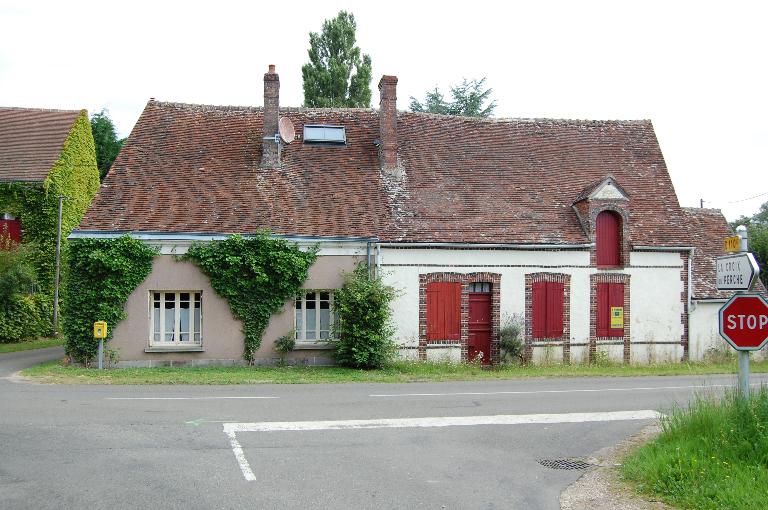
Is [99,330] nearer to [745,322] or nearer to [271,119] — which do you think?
[271,119]

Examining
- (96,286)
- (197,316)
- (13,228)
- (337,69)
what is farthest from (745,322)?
(337,69)

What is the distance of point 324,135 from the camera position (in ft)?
76.0

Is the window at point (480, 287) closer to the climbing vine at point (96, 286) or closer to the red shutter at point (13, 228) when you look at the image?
the climbing vine at point (96, 286)

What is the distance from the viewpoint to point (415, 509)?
22.0 feet

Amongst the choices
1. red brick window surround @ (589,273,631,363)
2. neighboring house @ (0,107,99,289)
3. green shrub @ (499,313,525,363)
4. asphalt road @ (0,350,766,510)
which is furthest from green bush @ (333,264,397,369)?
neighboring house @ (0,107,99,289)

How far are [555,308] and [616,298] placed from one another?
2.08m

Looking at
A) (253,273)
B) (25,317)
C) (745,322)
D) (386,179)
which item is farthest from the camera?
(25,317)

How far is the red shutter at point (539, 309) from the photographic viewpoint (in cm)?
2073

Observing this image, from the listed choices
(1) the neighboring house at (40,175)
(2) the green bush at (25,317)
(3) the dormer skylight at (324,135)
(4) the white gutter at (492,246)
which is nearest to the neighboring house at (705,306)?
(4) the white gutter at (492,246)

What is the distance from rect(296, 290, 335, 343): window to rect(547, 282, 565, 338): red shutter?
21.3ft

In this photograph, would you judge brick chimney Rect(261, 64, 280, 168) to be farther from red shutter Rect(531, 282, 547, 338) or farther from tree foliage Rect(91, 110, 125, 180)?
tree foliage Rect(91, 110, 125, 180)

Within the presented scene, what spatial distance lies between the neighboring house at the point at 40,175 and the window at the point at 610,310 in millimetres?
21950

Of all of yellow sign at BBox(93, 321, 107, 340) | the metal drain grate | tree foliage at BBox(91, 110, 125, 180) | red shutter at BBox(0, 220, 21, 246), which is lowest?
the metal drain grate

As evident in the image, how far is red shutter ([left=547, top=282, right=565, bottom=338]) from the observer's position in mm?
20828
